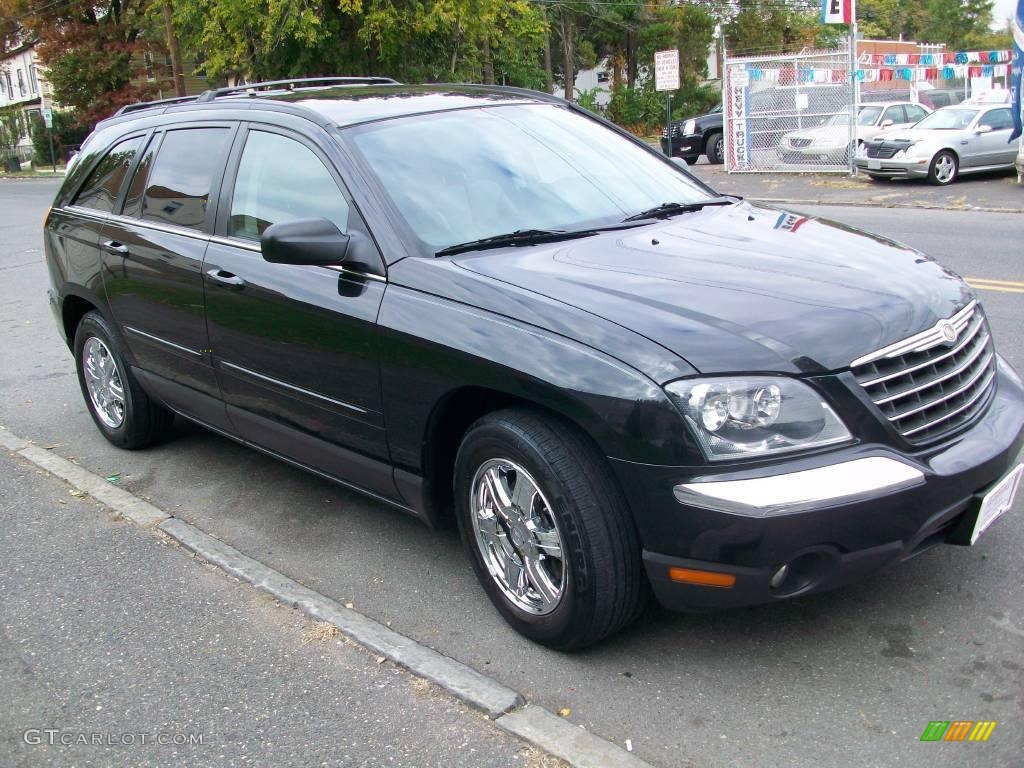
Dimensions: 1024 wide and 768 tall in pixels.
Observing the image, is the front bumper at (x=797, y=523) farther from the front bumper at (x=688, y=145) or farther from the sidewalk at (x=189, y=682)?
the front bumper at (x=688, y=145)

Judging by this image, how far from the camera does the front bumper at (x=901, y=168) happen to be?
1784cm

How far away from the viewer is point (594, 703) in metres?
3.04

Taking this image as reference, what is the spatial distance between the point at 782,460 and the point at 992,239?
9.70 meters

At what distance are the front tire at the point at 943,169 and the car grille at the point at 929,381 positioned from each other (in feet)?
53.0

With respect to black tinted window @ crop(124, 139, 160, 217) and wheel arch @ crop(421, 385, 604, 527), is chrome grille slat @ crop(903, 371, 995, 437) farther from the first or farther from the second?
black tinted window @ crop(124, 139, 160, 217)

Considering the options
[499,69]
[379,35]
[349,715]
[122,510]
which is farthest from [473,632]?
[499,69]

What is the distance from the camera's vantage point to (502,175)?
4.00 m

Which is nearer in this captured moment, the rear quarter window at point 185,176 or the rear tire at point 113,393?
the rear quarter window at point 185,176

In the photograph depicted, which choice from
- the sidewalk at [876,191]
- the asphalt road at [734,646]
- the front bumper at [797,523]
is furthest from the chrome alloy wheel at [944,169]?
the front bumper at [797,523]

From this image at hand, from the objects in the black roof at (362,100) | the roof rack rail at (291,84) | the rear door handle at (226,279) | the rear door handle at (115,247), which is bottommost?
the rear door handle at (226,279)

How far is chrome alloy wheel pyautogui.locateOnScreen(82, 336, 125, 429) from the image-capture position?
5555 millimetres

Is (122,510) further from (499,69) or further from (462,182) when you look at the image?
(499,69)

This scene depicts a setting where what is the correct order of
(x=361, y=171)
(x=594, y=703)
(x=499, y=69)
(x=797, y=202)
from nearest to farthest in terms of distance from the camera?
1. (x=594, y=703)
2. (x=361, y=171)
3. (x=797, y=202)
4. (x=499, y=69)

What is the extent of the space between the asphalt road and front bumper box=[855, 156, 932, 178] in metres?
15.3
